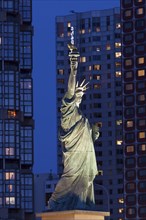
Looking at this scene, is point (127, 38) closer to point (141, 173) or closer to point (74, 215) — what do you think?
point (141, 173)

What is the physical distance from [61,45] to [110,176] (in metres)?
30.2

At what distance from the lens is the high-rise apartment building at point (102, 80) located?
579ft

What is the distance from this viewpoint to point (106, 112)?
604 feet

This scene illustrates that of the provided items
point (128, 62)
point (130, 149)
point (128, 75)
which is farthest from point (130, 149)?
point (128, 62)

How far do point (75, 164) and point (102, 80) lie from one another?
15750cm

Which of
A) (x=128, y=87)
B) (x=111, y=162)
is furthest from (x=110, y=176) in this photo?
(x=128, y=87)

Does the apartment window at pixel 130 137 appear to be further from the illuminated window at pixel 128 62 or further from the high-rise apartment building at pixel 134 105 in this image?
the illuminated window at pixel 128 62

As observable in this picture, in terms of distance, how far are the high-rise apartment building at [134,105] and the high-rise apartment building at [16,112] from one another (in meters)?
15.5

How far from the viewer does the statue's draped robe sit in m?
30.5

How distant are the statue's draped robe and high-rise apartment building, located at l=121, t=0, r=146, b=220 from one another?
103 metres

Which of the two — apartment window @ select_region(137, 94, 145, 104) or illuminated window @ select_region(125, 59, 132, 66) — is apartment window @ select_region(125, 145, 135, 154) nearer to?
apartment window @ select_region(137, 94, 145, 104)

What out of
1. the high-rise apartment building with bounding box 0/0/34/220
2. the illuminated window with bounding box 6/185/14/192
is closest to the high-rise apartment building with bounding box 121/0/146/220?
the high-rise apartment building with bounding box 0/0/34/220

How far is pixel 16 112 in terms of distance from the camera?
429ft

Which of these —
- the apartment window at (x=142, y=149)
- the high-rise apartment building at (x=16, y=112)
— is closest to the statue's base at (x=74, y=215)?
the high-rise apartment building at (x=16, y=112)
